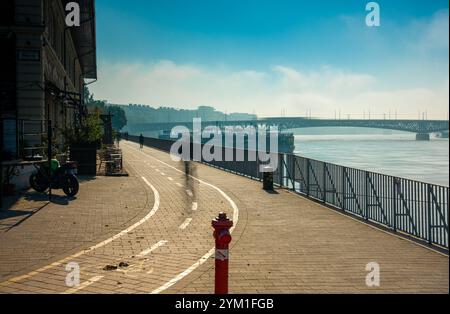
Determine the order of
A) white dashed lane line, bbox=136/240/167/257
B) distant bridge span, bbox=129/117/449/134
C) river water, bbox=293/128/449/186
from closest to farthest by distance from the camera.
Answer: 1. white dashed lane line, bbox=136/240/167/257
2. river water, bbox=293/128/449/186
3. distant bridge span, bbox=129/117/449/134

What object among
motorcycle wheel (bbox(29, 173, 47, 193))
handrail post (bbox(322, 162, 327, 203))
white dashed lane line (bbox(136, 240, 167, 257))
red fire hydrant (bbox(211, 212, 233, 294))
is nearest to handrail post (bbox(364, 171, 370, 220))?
handrail post (bbox(322, 162, 327, 203))

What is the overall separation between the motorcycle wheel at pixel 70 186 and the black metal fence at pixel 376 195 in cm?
806

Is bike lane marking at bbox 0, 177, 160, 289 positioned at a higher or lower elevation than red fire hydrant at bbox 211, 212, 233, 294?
lower

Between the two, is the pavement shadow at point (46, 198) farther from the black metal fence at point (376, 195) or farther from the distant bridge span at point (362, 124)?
the distant bridge span at point (362, 124)

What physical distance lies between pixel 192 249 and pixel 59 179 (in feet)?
26.9

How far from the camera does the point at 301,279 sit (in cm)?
675

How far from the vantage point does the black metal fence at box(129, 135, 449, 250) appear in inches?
360

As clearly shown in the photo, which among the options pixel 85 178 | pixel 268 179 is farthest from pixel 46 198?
pixel 268 179

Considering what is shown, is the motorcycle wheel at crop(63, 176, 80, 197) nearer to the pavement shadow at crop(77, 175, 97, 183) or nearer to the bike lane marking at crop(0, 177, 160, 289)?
the bike lane marking at crop(0, 177, 160, 289)

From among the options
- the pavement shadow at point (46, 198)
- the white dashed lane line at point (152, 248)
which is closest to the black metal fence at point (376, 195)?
the white dashed lane line at point (152, 248)

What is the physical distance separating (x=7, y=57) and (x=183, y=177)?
954 cm

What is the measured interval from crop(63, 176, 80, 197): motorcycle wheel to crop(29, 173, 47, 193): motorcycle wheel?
4.16ft

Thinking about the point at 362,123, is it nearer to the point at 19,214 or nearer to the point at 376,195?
the point at 376,195
